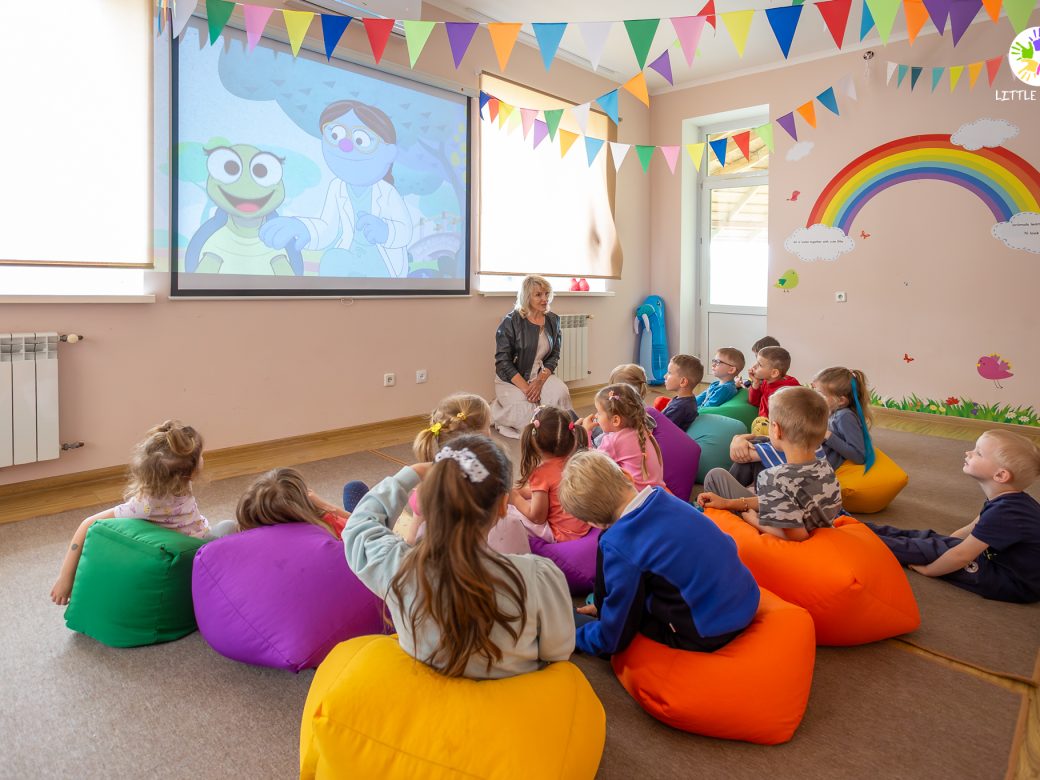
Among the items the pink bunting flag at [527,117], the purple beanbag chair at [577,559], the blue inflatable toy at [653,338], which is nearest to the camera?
the purple beanbag chair at [577,559]

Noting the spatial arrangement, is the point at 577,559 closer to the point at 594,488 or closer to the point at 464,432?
the point at 464,432

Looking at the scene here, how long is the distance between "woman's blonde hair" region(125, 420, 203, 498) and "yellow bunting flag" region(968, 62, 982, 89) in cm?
580

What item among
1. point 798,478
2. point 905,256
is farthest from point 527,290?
point 905,256

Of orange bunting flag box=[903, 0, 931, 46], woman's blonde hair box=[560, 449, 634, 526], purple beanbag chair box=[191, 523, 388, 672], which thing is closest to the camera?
woman's blonde hair box=[560, 449, 634, 526]

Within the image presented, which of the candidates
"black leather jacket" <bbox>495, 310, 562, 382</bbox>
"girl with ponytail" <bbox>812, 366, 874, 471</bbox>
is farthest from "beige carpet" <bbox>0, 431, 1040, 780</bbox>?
"black leather jacket" <bbox>495, 310, 562, 382</bbox>

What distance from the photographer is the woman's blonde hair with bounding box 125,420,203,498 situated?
2.11m

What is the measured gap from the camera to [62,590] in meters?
2.19

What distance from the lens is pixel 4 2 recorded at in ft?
10.4

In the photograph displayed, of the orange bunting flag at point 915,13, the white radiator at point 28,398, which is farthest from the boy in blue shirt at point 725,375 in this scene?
the white radiator at point 28,398

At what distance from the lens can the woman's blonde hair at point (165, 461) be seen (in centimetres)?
211

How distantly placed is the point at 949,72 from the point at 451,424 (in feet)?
17.4

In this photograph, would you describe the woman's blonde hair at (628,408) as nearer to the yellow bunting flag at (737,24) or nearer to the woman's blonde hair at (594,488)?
the woman's blonde hair at (594,488)

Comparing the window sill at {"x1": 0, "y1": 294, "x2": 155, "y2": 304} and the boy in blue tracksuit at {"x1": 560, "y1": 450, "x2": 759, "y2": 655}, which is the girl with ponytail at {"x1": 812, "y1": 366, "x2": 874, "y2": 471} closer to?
the boy in blue tracksuit at {"x1": 560, "y1": 450, "x2": 759, "y2": 655}

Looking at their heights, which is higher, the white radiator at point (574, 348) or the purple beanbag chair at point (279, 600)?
the white radiator at point (574, 348)
